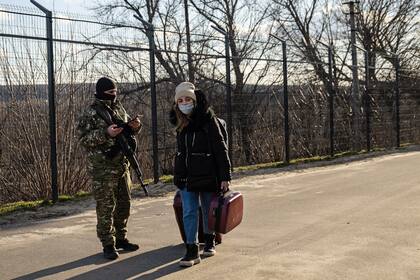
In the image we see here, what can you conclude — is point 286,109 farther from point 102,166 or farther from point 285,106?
point 102,166

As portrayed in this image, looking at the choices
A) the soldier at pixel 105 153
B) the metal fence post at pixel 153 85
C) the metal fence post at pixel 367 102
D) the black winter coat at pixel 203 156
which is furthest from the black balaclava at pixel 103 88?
the metal fence post at pixel 367 102

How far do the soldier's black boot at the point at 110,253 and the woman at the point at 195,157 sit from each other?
0.75 metres

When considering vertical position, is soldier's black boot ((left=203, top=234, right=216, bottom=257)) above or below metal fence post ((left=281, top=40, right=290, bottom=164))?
below

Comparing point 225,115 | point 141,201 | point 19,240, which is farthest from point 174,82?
point 19,240

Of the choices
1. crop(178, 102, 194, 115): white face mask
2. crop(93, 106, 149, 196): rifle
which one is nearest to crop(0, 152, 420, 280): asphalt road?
crop(93, 106, 149, 196): rifle

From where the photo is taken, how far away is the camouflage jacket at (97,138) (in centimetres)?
560

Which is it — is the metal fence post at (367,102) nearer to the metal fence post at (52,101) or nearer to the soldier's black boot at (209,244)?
the metal fence post at (52,101)

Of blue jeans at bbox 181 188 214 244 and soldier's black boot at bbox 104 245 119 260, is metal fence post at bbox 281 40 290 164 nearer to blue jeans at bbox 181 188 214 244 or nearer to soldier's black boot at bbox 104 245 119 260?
blue jeans at bbox 181 188 214 244

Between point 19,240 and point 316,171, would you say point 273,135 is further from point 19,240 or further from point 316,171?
point 19,240

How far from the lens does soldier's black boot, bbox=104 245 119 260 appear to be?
18.6 ft

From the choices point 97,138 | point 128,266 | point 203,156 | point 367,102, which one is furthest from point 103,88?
point 367,102

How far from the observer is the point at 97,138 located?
5.59 meters

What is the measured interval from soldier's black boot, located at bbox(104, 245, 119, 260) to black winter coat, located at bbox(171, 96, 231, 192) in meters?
0.97

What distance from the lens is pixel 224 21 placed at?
22.8 m
